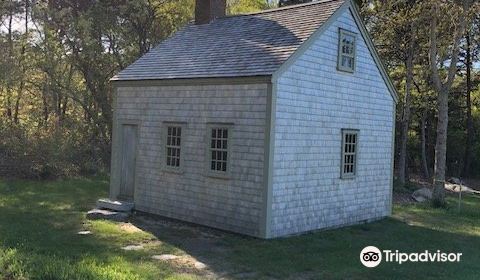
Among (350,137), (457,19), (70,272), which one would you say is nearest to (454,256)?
(350,137)

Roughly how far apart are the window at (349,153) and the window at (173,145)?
4.23 m

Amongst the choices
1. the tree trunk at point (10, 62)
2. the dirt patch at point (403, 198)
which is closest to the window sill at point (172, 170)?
the dirt patch at point (403, 198)

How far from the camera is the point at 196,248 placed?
10.5 meters

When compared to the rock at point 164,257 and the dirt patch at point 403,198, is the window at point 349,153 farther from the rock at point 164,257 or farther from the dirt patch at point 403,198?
the dirt patch at point 403,198

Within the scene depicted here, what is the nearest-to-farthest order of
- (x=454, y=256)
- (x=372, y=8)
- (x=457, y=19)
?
(x=454, y=256), (x=457, y=19), (x=372, y=8)

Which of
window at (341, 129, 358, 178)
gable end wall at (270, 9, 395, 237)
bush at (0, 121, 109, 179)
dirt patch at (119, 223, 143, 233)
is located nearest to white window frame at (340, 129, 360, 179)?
window at (341, 129, 358, 178)

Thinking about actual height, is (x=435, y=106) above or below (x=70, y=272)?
above

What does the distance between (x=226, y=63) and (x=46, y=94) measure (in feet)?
60.7

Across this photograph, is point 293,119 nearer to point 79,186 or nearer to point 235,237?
point 235,237

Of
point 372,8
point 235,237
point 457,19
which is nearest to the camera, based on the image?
point 235,237

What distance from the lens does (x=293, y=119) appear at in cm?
1202

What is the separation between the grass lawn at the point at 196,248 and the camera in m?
8.57

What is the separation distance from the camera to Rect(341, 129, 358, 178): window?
1372cm

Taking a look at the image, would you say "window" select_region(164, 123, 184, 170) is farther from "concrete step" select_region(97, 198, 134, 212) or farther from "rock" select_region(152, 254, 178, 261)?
"rock" select_region(152, 254, 178, 261)
